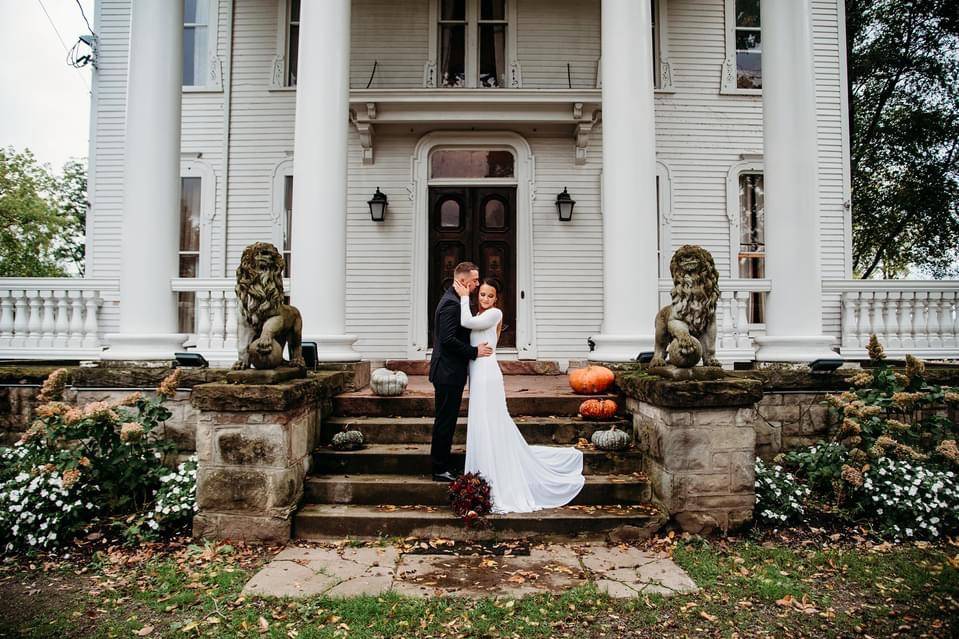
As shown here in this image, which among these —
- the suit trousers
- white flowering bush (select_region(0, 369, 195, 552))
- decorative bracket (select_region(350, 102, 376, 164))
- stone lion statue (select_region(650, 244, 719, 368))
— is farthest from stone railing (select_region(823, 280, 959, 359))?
white flowering bush (select_region(0, 369, 195, 552))

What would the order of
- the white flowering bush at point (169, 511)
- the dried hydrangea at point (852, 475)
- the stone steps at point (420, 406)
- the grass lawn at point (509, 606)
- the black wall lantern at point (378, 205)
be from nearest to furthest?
the grass lawn at point (509, 606) → the white flowering bush at point (169, 511) → the dried hydrangea at point (852, 475) → the stone steps at point (420, 406) → the black wall lantern at point (378, 205)

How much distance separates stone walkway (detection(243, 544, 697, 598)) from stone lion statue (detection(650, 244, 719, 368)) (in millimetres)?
1559

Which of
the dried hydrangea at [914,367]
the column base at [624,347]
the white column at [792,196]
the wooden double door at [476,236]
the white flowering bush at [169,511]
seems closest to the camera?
the white flowering bush at [169,511]

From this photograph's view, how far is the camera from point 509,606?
3131 mm

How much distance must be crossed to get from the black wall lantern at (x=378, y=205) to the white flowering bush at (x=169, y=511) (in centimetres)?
532

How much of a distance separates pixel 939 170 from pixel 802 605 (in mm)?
16291

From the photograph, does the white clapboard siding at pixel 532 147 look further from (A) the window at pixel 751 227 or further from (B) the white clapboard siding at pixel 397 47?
(A) the window at pixel 751 227

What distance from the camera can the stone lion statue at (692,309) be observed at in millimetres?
4508

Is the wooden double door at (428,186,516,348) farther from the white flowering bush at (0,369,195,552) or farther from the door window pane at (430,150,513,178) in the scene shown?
the white flowering bush at (0,369,195,552)

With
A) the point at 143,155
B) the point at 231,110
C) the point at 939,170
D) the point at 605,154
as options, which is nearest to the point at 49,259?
the point at 231,110

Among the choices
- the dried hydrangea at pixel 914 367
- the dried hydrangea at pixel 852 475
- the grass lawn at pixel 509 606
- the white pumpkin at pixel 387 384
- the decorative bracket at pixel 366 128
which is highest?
the decorative bracket at pixel 366 128

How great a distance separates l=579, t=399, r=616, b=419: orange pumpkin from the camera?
5.33 meters

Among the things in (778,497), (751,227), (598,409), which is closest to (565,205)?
(751,227)

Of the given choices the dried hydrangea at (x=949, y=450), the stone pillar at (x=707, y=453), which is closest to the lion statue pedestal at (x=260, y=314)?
the stone pillar at (x=707, y=453)
